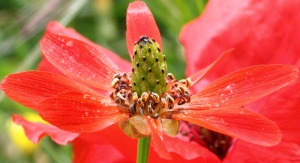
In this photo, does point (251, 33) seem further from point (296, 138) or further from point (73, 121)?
point (73, 121)

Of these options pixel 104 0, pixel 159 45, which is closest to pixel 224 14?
pixel 159 45

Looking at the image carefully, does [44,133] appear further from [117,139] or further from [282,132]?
[282,132]

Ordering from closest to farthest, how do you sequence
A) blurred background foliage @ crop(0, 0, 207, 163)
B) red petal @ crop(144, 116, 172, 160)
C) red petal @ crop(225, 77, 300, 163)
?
1. red petal @ crop(144, 116, 172, 160)
2. red petal @ crop(225, 77, 300, 163)
3. blurred background foliage @ crop(0, 0, 207, 163)

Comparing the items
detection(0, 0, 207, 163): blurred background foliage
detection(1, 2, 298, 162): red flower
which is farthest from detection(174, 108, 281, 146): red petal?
detection(0, 0, 207, 163): blurred background foliage

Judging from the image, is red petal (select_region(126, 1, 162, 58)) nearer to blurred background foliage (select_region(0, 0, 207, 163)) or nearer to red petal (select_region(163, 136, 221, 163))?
red petal (select_region(163, 136, 221, 163))

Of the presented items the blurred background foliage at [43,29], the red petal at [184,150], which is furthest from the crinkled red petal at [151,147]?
the blurred background foliage at [43,29]

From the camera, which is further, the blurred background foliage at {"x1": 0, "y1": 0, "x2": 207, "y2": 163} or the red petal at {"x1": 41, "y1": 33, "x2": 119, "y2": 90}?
the blurred background foliage at {"x1": 0, "y1": 0, "x2": 207, "y2": 163}

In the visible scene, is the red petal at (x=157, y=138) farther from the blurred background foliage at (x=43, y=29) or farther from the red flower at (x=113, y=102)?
the blurred background foliage at (x=43, y=29)
